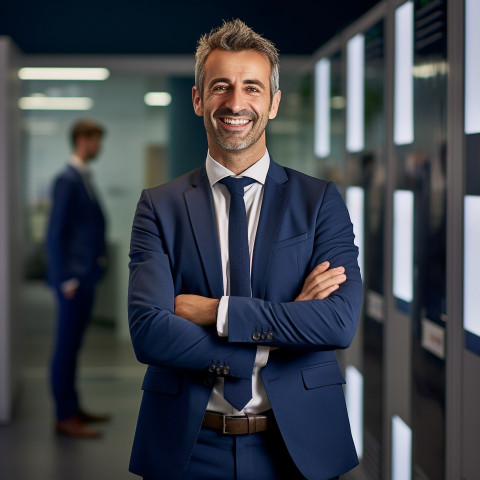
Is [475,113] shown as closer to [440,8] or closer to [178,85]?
[440,8]

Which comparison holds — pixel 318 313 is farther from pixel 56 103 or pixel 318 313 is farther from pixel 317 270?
pixel 56 103

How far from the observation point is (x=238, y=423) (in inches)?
73.1

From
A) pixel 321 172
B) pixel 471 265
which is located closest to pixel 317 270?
pixel 471 265

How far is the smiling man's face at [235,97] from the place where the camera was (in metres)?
1.90

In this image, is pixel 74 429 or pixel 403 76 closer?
pixel 403 76

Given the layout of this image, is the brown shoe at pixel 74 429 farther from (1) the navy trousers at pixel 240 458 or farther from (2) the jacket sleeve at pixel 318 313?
(2) the jacket sleeve at pixel 318 313

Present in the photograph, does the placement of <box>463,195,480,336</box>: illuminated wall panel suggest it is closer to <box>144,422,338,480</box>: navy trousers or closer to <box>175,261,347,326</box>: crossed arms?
<box>175,261,347,326</box>: crossed arms

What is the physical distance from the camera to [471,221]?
8.28 ft

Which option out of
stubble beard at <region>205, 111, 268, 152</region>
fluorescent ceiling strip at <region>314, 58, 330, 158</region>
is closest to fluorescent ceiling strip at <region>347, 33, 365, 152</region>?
fluorescent ceiling strip at <region>314, 58, 330, 158</region>

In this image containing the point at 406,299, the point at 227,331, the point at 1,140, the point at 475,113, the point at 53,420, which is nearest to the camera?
the point at 227,331

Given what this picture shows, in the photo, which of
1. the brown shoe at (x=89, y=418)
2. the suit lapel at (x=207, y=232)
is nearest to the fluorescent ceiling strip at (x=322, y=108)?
the brown shoe at (x=89, y=418)

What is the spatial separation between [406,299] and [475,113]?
1.04m

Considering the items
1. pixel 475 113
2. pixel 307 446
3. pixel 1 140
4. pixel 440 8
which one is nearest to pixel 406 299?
pixel 475 113

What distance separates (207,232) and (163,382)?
415 mm
